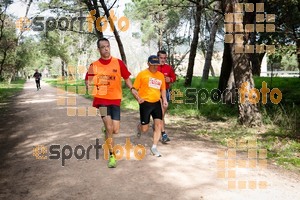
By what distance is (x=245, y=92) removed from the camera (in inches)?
386

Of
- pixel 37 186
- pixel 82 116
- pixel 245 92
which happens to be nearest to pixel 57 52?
pixel 82 116

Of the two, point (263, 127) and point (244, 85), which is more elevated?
point (244, 85)

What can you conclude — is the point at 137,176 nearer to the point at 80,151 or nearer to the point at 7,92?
the point at 80,151

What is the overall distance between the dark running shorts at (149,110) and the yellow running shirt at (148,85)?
9cm

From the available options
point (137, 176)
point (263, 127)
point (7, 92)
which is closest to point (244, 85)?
point (263, 127)

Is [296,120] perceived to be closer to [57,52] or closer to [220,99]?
[220,99]

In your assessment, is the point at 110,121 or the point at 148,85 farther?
the point at 148,85

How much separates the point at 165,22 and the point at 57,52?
73.3 feet

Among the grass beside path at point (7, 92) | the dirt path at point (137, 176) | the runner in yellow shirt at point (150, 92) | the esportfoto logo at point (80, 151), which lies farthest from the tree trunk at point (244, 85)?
the grass beside path at point (7, 92)

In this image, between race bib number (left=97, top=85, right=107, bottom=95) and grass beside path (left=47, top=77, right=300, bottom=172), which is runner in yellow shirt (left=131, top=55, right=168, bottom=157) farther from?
grass beside path (left=47, top=77, right=300, bottom=172)

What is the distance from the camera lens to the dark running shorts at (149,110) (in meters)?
6.34

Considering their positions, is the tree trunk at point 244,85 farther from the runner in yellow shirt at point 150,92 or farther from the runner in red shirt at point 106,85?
the runner in red shirt at point 106,85

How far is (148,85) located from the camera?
20.7ft

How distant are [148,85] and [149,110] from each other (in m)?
0.51
